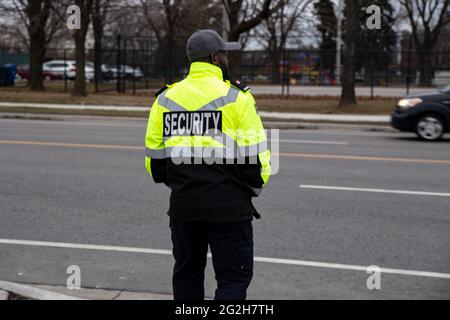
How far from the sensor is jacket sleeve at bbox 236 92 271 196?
399 centimetres

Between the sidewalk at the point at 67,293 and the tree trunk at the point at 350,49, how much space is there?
1952 cm

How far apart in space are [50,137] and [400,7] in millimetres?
48433

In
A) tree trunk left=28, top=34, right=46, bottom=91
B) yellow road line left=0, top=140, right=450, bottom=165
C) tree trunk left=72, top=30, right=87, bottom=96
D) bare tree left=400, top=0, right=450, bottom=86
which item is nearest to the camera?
yellow road line left=0, top=140, right=450, bottom=165

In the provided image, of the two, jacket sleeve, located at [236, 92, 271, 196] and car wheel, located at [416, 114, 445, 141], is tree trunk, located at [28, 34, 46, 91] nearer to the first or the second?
car wheel, located at [416, 114, 445, 141]

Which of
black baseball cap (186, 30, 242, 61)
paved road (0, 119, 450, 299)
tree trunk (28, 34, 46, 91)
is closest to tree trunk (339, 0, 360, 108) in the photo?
paved road (0, 119, 450, 299)

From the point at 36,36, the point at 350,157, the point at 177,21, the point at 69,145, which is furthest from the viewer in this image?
the point at 177,21

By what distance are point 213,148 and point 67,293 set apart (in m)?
2.22

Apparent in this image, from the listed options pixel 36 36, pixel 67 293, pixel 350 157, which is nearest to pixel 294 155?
pixel 350 157

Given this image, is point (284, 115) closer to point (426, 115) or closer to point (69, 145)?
point (426, 115)

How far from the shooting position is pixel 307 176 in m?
10.8

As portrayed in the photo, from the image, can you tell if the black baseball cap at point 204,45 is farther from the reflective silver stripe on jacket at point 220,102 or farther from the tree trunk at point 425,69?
the tree trunk at point 425,69

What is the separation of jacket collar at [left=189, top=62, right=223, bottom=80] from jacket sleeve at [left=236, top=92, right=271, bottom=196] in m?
0.21

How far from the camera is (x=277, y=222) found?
26.1 ft
